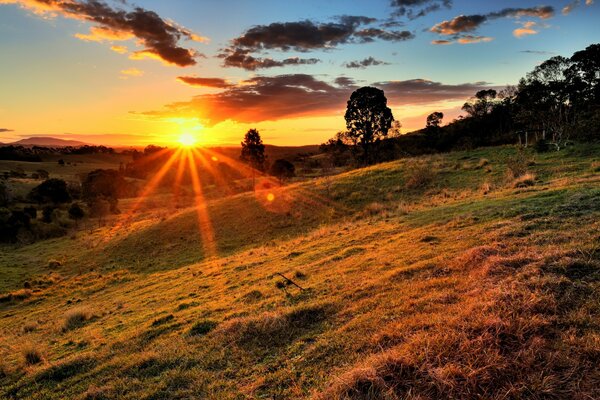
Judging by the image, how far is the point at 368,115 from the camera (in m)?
61.3

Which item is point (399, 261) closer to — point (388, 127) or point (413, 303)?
point (413, 303)

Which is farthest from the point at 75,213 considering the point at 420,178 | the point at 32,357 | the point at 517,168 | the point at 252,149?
the point at 517,168

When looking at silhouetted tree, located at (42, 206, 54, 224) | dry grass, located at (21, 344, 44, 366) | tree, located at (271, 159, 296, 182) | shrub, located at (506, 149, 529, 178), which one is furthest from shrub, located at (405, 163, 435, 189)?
silhouetted tree, located at (42, 206, 54, 224)

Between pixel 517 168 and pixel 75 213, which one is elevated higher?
pixel 517 168

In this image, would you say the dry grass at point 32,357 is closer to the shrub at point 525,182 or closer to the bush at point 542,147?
the shrub at point 525,182

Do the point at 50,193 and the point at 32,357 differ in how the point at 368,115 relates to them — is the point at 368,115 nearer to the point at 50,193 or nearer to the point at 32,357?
the point at 32,357

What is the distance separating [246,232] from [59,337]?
69.6 ft

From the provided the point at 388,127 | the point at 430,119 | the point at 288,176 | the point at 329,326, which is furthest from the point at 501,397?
the point at 430,119

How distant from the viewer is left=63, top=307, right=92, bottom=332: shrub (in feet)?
54.0

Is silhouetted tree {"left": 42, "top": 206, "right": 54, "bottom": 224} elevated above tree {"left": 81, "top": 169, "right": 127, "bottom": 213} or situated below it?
below

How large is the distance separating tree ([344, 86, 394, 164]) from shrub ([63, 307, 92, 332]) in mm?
52610

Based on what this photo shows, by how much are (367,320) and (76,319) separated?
51.1ft

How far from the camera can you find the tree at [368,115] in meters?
60.6

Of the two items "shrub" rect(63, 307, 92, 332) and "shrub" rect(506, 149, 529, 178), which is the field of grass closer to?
"shrub" rect(63, 307, 92, 332)
